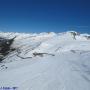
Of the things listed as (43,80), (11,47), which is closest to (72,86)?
(43,80)

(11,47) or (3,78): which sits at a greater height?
(11,47)

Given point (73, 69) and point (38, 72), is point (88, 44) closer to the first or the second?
point (73, 69)

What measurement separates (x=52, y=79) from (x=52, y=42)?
5.72 meters

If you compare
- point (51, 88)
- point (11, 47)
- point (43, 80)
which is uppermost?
point (11, 47)

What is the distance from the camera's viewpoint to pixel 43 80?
17.3 ft

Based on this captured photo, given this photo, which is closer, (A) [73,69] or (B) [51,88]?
(B) [51,88]

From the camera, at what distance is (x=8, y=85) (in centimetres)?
506

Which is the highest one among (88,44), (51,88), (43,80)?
(88,44)

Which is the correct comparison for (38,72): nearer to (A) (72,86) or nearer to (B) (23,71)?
(B) (23,71)

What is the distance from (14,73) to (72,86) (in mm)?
2574

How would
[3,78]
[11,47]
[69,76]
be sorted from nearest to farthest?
1. [69,76]
2. [3,78]
3. [11,47]

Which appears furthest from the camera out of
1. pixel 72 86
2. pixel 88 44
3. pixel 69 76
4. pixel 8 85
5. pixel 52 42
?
pixel 52 42

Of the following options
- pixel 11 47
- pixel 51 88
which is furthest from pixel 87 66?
pixel 11 47

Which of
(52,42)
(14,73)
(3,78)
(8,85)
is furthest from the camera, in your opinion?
(52,42)
